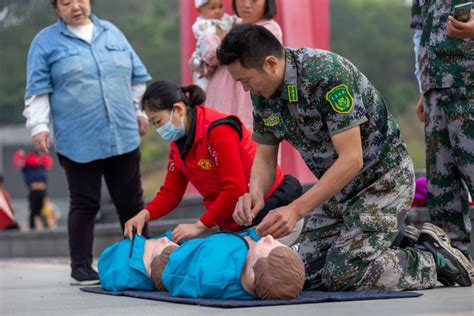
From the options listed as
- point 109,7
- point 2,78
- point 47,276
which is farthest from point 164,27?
point 47,276

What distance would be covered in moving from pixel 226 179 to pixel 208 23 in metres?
1.79

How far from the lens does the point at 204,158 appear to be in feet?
17.0

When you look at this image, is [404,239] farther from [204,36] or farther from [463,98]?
[204,36]

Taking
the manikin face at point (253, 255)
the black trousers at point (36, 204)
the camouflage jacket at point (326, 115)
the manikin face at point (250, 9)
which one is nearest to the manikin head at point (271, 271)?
the manikin face at point (253, 255)

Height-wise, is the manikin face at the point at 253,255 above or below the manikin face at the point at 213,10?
below

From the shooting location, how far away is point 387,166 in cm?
456

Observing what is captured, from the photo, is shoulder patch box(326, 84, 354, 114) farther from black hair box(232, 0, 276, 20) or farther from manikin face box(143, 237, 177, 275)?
black hair box(232, 0, 276, 20)

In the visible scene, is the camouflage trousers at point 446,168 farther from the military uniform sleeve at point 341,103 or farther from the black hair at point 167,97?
the black hair at point 167,97

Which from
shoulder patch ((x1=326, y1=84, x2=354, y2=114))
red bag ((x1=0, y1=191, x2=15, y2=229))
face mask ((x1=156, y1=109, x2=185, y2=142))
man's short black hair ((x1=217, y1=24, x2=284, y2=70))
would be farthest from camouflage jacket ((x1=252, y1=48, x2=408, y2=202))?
red bag ((x1=0, y1=191, x2=15, y2=229))

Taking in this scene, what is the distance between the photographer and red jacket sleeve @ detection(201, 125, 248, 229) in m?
4.93

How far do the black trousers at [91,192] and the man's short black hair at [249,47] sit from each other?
1.96m

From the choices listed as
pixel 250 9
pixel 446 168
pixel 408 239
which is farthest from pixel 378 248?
pixel 250 9

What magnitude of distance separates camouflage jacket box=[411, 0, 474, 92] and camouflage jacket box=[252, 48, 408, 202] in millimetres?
534

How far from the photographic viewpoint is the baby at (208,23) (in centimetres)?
647
